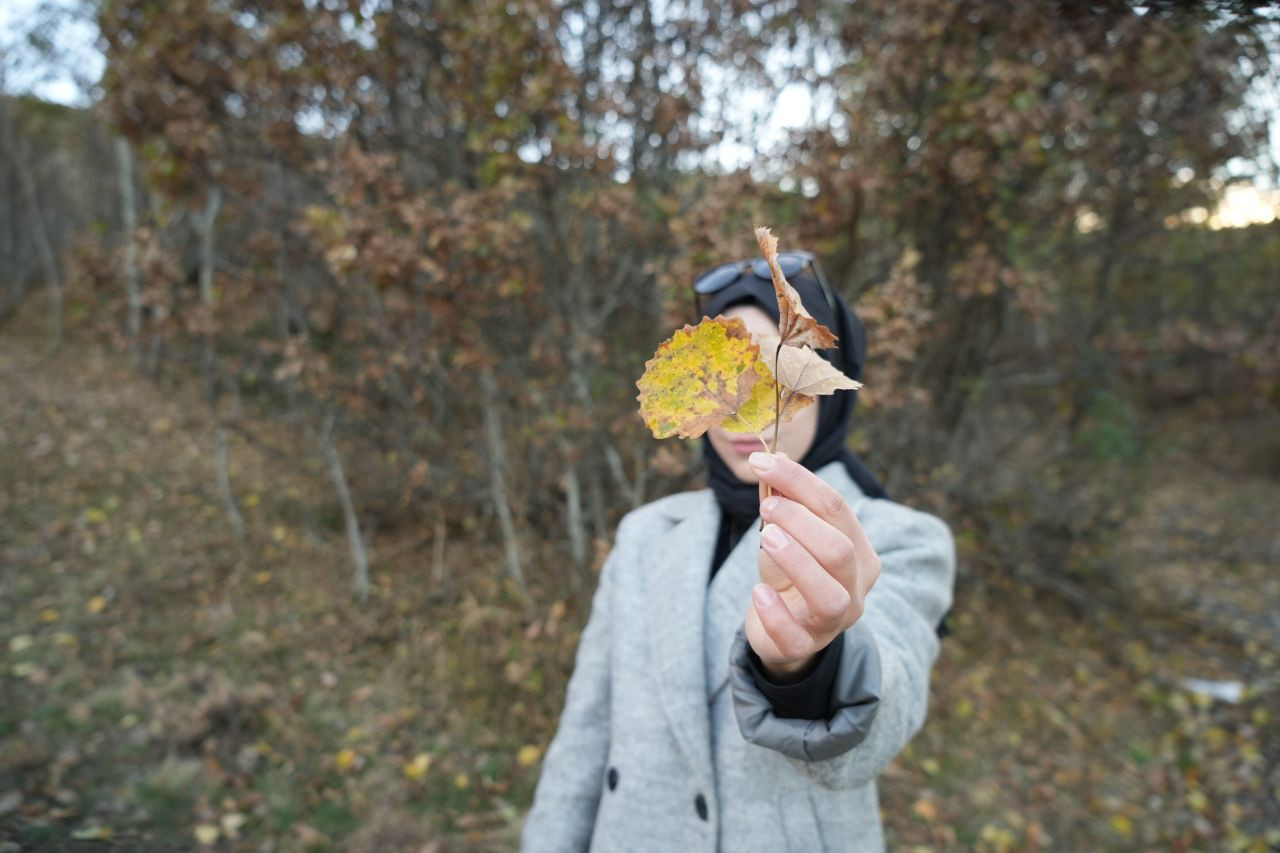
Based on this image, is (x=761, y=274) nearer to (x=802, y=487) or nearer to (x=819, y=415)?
(x=819, y=415)

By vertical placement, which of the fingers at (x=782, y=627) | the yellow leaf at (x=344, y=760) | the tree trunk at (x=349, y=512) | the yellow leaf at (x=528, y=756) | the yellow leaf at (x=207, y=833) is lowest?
the yellow leaf at (x=528, y=756)

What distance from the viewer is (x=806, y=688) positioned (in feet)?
2.97

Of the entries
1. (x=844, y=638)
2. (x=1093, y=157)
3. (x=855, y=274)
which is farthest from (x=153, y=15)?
(x=1093, y=157)

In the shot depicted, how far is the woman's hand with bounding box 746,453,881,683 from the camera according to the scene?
0.71m

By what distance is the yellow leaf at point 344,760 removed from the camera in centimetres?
308

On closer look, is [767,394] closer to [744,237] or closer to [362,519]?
[744,237]

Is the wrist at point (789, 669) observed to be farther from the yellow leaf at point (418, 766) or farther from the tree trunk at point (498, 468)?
the tree trunk at point (498, 468)

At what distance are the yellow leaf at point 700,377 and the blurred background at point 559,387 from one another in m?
1.96

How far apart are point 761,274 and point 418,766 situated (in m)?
3.02

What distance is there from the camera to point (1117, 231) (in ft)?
14.3

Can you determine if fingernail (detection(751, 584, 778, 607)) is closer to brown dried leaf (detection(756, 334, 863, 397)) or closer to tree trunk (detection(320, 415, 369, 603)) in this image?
brown dried leaf (detection(756, 334, 863, 397))

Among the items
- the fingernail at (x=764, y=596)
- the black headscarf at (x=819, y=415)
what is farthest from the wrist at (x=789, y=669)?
the black headscarf at (x=819, y=415)

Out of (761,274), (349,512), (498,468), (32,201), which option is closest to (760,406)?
(761,274)

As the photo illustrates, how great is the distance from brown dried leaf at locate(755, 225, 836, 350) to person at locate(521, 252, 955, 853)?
268 millimetres
